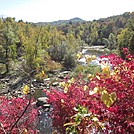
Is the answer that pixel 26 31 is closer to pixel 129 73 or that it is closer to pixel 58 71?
pixel 58 71

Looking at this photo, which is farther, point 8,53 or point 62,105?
point 8,53

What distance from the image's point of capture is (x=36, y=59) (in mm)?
27266

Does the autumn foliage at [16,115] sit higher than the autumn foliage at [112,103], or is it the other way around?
the autumn foliage at [112,103]

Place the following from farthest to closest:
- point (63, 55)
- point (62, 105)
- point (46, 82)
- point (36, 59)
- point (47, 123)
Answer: point (63, 55), point (36, 59), point (46, 82), point (47, 123), point (62, 105)

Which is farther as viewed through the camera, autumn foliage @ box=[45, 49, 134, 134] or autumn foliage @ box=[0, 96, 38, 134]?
autumn foliage @ box=[0, 96, 38, 134]

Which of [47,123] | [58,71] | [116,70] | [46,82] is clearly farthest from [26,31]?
[116,70]

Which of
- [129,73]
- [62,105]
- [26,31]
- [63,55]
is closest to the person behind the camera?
[129,73]

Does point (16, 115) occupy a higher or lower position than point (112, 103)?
lower

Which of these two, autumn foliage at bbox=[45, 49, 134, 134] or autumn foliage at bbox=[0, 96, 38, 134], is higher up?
autumn foliage at bbox=[45, 49, 134, 134]

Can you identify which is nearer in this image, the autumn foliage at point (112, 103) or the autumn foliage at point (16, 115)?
the autumn foliage at point (112, 103)

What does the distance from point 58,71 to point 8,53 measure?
21.7 ft

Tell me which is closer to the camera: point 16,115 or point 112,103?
point 112,103

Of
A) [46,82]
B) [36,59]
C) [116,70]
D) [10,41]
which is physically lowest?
[46,82]

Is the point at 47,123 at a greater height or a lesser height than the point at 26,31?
lesser
